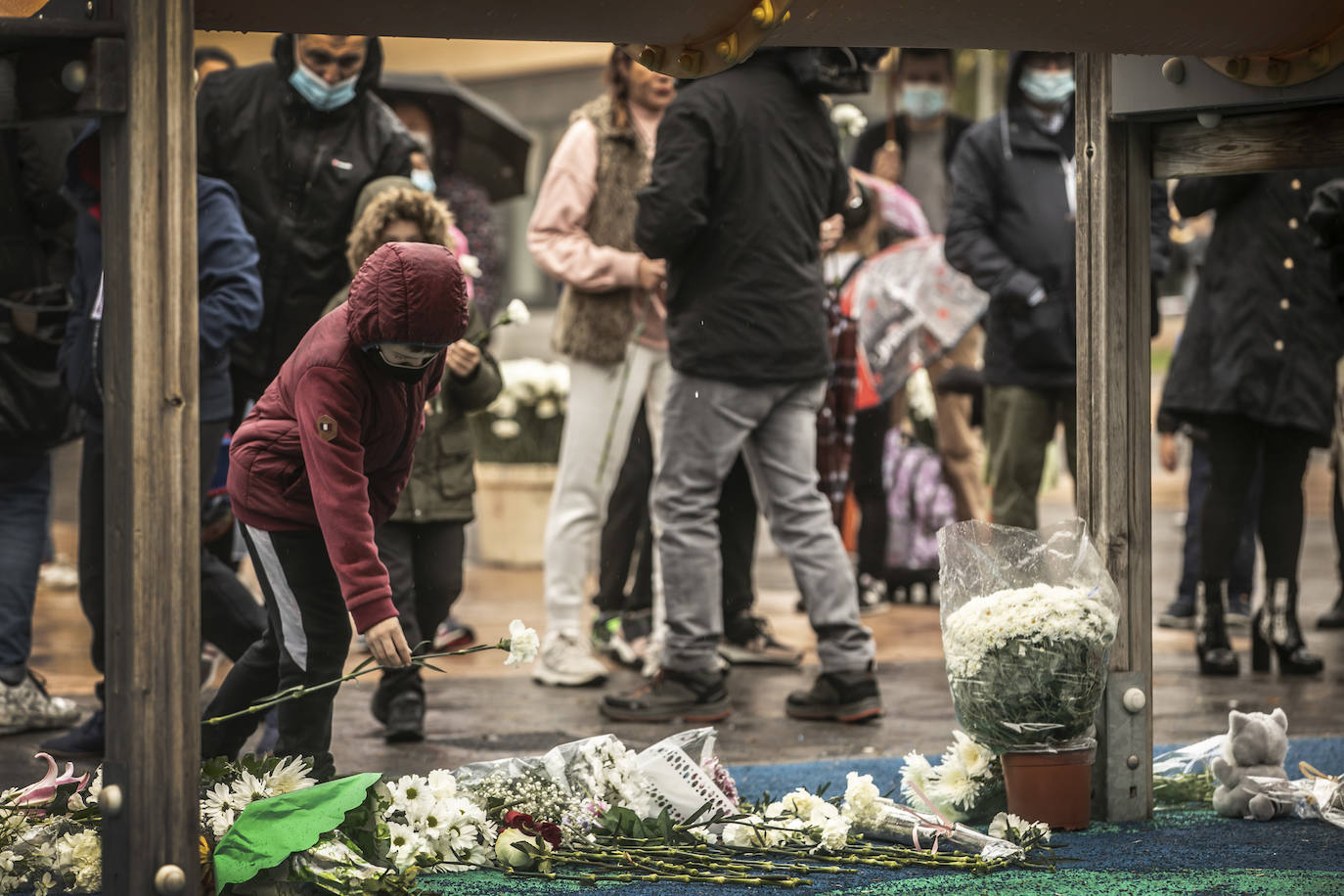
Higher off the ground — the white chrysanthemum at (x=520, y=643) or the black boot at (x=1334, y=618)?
the white chrysanthemum at (x=520, y=643)

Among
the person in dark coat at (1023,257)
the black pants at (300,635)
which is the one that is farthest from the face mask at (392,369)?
the person in dark coat at (1023,257)

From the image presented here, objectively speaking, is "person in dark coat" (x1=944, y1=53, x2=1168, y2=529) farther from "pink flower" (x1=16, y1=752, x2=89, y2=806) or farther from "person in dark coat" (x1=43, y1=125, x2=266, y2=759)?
"pink flower" (x1=16, y1=752, x2=89, y2=806)

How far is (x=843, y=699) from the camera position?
5.51 meters

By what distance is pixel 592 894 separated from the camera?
343cm

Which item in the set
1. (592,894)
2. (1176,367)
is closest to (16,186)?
(592,894)

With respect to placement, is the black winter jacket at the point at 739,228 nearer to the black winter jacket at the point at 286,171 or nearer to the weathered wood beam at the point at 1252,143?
the black winter jacket at the point at 286,171

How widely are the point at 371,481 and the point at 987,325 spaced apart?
3660mm

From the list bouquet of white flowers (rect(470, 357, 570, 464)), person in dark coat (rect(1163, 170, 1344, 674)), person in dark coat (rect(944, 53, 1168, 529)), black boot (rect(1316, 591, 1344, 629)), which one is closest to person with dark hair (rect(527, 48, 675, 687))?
person in dark coat (rect(944, 53, 1168, 529))

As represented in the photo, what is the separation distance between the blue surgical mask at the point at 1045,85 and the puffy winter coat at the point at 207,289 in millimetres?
3334

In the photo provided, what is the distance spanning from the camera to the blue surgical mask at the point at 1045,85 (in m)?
6.93

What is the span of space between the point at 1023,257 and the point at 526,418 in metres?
3.52

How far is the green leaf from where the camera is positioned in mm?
3137

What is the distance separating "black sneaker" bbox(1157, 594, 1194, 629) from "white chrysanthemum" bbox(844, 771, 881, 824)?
4040mm

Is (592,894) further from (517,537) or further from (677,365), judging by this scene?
(517,537)
